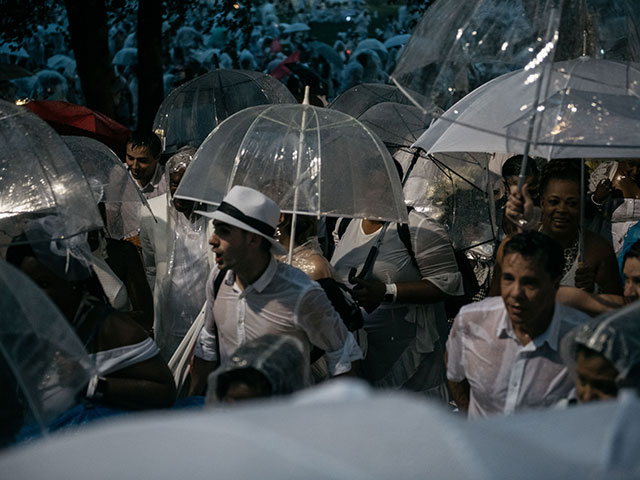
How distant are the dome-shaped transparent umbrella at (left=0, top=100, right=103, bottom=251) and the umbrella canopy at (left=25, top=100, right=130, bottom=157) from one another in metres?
4.85

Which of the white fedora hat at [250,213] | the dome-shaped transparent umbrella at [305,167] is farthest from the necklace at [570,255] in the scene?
the white fedora hat at [250,213]

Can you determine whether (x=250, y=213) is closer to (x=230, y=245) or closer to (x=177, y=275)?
(x=230, y=245)

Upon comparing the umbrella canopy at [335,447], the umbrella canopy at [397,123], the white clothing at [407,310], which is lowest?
the white clothing at [407,310]

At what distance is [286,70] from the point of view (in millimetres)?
19375

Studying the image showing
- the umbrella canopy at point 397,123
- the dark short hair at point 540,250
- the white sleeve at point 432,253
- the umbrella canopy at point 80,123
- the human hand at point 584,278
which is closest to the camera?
the dark short hair at point 540,250

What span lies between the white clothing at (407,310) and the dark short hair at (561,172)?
0.65 m

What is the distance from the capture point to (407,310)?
5977 millimetres

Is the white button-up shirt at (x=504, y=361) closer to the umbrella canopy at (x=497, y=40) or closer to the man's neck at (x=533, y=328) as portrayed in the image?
the man's neck at (x=533, y=328)

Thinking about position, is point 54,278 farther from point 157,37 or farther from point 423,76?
point 157,37

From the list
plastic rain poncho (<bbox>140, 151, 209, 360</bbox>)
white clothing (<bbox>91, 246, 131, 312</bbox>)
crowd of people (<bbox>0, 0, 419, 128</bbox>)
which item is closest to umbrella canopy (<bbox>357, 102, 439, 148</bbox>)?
plastic rain poncho (<bbox>140, 151, 209, 360</bbox>)

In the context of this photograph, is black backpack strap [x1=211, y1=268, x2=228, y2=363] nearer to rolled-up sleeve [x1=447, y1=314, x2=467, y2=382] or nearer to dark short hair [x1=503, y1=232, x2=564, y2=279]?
rolled-up sleeve [x1=447, y1=314, x2=467, y2=382]

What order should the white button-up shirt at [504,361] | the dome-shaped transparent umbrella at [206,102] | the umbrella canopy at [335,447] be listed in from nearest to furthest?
the umbrella canopy at [335,447] < the white button-up shirt at [504,361] < the dome-shaped transparent umbrella at [206,102]

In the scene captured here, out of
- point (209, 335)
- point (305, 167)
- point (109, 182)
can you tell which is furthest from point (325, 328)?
point (109, 182)

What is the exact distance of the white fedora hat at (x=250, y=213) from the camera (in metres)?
4.65
